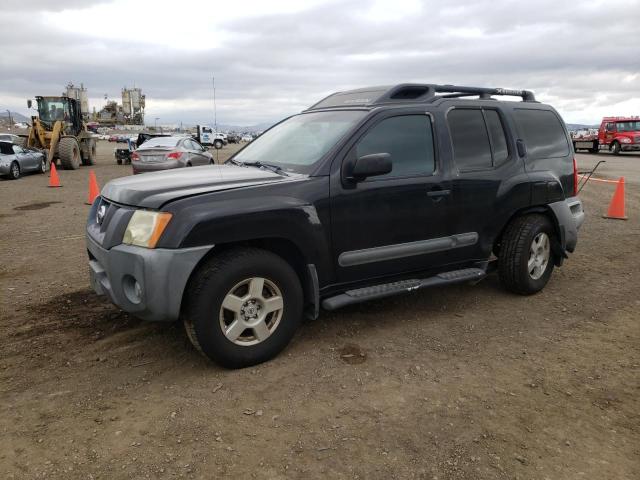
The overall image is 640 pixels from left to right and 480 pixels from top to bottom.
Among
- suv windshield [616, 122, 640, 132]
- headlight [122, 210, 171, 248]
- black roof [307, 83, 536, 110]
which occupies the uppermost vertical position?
suv windshield [616, 122, 640, 132]

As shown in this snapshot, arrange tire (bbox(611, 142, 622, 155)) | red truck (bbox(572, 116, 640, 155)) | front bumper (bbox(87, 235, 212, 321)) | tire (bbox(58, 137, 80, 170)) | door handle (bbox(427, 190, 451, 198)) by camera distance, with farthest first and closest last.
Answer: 1. tire (bbox(611, 142, 622, 155))
2. red truck (bbox(572, 116, 640, 155))
3. tire (bbox(58, 137, 80, 170))
4. door handle (bbox(427, 190, 451, 198))
5. front bumper (bbox(87, 235, 212, 321))

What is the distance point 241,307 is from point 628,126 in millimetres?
29694

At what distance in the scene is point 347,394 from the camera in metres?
3.18

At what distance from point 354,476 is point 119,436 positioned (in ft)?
4.20

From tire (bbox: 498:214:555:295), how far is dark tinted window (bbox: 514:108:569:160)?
0.66 m

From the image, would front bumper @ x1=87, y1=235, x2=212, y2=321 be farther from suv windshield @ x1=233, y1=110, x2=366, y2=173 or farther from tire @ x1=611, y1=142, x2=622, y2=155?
tire @ x1=611, y1=142, x2=622, y2=155

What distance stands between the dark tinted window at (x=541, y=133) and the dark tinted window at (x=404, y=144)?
1.30 m

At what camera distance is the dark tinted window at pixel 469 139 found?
14.3 ft

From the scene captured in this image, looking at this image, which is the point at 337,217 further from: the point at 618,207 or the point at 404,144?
the point at 618,207

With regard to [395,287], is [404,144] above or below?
above

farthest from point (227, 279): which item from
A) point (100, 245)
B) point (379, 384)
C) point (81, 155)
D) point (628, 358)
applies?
point (81, 155)

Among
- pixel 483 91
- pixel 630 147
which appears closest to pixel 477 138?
pixel 483 91

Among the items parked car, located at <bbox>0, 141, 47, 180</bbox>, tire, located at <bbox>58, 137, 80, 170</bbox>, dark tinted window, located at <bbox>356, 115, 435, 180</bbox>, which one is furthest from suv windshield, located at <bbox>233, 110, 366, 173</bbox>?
tire, located at <bbox>58, 137, 80, 170</bbox>

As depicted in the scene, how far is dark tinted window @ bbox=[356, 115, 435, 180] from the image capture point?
154 inches
